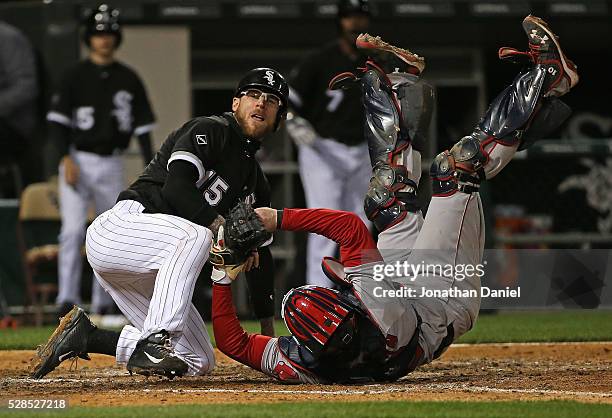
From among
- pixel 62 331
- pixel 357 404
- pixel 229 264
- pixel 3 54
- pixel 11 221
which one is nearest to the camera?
pixel 357 404

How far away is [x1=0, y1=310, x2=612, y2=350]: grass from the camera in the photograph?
293 inches

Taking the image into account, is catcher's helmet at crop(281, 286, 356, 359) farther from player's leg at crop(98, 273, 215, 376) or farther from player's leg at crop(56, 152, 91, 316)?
player's leg at crop(56, 152, 91, 316)

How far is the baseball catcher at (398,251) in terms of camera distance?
4.89 meters

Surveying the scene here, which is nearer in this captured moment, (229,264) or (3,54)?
(229,264)

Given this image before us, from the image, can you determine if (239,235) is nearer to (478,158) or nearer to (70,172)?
(478,158)

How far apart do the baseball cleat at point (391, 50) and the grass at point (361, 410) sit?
7.09 feet

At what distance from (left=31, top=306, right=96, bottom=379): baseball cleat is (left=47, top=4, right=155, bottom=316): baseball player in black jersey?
3702 mm

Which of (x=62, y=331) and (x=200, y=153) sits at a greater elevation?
(x=200, y=153)

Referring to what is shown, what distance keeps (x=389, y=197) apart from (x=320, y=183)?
3840mm

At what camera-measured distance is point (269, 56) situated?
11547 mm


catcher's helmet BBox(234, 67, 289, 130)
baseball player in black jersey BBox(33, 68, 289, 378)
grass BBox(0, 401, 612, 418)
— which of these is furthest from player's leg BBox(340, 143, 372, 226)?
grass BBox(0, 401, 612, 418)

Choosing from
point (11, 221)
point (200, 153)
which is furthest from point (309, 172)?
point (200, 153)

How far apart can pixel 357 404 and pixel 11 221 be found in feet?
21.4

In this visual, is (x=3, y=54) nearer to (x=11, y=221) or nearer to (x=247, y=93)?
(x=11, y=221)
